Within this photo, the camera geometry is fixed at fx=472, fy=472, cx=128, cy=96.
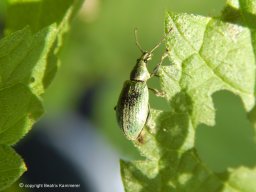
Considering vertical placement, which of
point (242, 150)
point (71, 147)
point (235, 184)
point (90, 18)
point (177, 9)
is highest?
point (90, 18)

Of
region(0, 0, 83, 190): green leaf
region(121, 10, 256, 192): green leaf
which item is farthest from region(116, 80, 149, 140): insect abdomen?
region(0, 0, 83, 190): green leaf

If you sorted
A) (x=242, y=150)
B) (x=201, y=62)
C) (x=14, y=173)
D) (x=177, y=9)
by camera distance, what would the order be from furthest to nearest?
1. (x=177, y=9)
2. (x=242, y=150)
3. (x=201, y=62)
4. (x=14, y=173)

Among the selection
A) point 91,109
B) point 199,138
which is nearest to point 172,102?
point 199,138

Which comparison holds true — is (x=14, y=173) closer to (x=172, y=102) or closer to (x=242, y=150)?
(x=172, y=102)

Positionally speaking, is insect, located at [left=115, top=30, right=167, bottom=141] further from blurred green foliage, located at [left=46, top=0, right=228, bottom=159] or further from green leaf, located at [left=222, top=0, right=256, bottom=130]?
blurred green foliage, located at [left=46, top=0, right=228, bottom=159]

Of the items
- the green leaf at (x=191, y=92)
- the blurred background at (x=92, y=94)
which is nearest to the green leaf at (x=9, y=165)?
the green leaf at (x=191, y=92)

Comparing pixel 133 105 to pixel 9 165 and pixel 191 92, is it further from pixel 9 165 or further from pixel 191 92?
pixel 9 165

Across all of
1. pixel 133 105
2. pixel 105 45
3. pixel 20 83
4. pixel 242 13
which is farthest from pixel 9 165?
pixel 105 45
